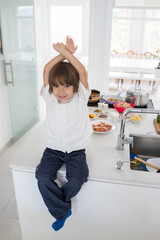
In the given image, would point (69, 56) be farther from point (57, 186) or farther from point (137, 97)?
point (137, 97)

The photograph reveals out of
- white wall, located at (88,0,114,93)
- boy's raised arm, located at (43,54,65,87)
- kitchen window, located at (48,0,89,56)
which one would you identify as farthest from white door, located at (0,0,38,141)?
kitchen window, located at (48,0,89,56)

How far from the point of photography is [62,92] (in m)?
1.06

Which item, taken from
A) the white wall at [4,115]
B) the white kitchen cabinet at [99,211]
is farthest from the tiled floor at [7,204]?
the white kitchen cabinet at [99,211]

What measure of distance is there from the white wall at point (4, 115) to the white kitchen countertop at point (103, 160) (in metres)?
1.27

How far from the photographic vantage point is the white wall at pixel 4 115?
2572 mm

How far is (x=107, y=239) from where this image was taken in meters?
1.28

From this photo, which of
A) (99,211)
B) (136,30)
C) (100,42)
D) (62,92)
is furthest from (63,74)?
(136,30)

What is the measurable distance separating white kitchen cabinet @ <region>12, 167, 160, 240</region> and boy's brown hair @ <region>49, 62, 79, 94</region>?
1.68 ft

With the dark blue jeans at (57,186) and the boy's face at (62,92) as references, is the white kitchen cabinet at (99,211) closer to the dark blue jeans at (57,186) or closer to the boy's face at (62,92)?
the dark blue jeans at (57,186)

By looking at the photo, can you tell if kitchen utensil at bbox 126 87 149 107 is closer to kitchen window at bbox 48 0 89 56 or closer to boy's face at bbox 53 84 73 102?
boy's face at bbox 53 84 73 102

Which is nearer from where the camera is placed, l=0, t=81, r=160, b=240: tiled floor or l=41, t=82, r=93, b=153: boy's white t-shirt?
l=41, t=82, r=93, b=153: boy's white t-shirt

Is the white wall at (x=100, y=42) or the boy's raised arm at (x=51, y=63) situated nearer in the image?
the boy's raised arm at (x=51, y=63)

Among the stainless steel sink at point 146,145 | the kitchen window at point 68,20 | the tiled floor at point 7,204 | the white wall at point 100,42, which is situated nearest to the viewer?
the stainless steel sink at point 146,145

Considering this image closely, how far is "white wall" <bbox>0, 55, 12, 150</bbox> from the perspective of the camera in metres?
2.57
